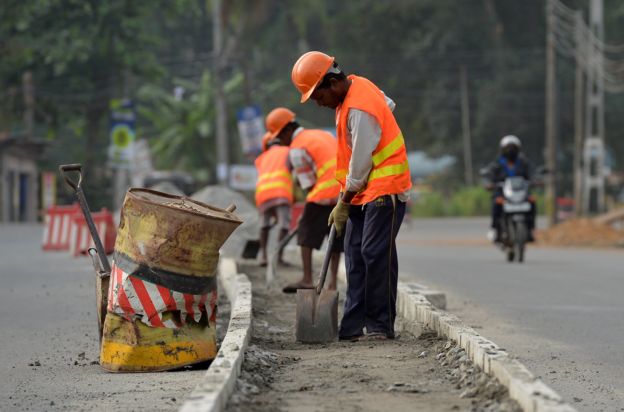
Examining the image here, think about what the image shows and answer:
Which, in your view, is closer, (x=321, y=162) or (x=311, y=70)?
(x=311, y=70)

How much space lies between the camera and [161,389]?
23.6 ft

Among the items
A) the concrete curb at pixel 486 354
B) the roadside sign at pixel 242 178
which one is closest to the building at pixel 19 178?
the roadside sign at pixel 242 178

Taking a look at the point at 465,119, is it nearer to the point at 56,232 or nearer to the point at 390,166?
the point at 56,232

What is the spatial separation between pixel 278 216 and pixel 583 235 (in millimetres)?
14183

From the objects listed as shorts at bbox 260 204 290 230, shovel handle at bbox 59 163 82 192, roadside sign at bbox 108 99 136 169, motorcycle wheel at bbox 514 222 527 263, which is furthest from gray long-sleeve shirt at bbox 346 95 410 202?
roadside sign at bbox 108 99 136 169

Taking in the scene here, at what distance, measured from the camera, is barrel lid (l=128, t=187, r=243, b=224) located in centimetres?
789

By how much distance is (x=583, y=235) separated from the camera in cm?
2797

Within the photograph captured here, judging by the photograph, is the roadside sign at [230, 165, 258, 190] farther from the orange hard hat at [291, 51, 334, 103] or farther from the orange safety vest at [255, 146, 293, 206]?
the orange hard hat at [291, 51, 334, 103]

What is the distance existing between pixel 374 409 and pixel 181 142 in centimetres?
4881

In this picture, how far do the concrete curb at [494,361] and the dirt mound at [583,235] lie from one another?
17102mm

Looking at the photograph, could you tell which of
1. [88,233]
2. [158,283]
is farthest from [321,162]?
[88,233]

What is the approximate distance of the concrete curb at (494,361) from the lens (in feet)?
17.2

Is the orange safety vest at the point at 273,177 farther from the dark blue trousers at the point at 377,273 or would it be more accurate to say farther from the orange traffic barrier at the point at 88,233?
the dark blue trousers at the point at 377,273

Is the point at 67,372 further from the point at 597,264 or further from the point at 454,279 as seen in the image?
the point at 597,264
